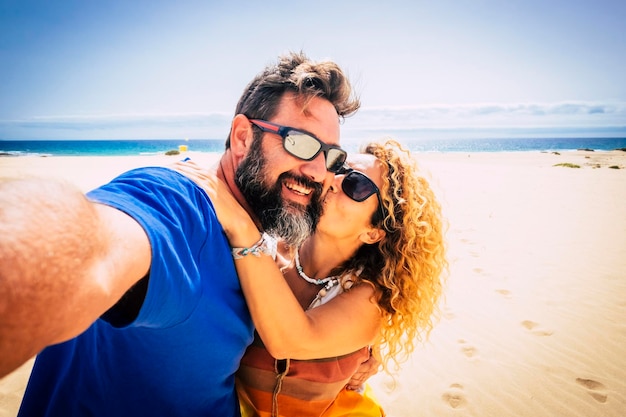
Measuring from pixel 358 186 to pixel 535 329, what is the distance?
11.6 ft

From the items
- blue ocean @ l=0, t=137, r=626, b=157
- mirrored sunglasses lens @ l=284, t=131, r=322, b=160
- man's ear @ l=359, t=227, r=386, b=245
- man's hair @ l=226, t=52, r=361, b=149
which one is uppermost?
man's hair @ l=226, t=52, r=361, b=149

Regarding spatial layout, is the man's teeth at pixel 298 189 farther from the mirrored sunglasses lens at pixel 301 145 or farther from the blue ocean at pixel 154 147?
the blue ocean at pixel 154 147

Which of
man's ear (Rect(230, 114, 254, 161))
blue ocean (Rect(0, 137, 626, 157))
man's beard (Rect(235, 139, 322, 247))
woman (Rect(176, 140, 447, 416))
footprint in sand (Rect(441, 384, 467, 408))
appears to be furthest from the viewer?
blue ocean (Rect(0, 137, 626, 157))

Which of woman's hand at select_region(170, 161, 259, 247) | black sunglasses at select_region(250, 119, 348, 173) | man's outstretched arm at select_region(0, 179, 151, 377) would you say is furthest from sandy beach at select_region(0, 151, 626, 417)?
man's outstretched arm at select_region(0, 179, 151, 377)

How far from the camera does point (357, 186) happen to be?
7.80 feet

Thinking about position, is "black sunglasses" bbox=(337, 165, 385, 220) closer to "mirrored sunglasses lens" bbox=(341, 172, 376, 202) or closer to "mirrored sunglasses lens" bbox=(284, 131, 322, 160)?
"mirrored sunglasses lens" bbox=(341, 172, 376, 202)

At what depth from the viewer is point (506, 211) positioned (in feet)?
30.9

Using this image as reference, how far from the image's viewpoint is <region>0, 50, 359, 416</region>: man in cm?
52

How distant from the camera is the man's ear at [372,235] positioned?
2475 mm

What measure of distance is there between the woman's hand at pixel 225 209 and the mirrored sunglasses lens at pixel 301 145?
55 centimetres

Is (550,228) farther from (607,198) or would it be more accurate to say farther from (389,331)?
(389,331)

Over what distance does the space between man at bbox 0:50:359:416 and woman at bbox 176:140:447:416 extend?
0.41ft

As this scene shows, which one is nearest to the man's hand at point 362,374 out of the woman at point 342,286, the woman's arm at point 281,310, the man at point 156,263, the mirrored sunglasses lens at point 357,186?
the woman at point 342,286

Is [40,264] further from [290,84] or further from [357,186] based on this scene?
[357,186]
